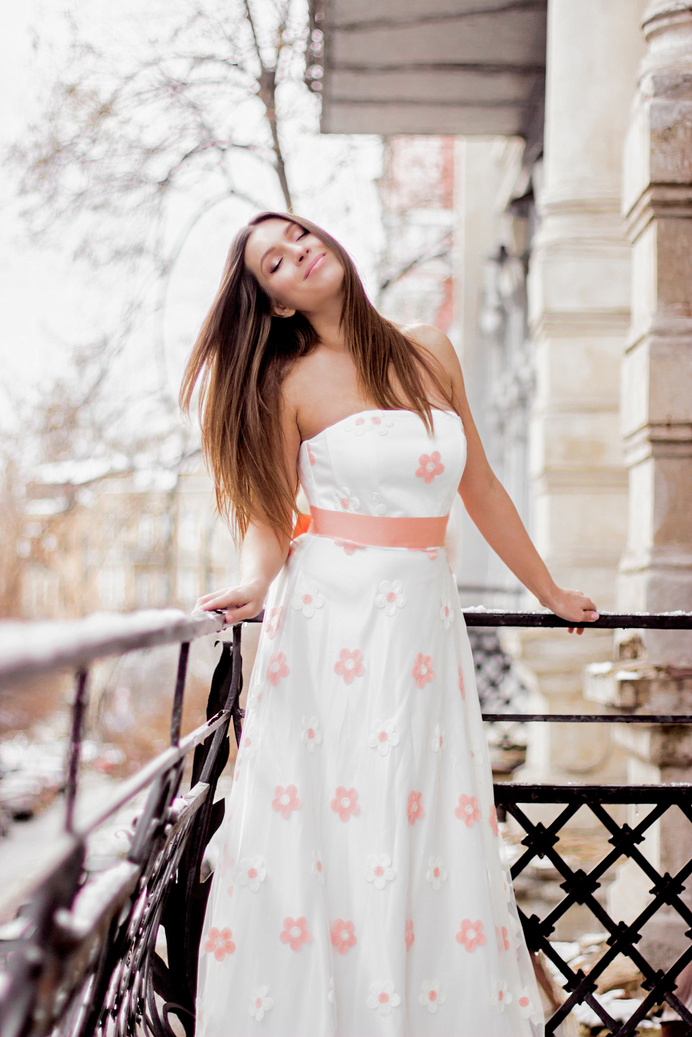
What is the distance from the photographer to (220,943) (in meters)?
1.81

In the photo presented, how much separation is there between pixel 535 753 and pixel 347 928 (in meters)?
4.20

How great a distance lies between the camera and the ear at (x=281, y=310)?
2330 mm

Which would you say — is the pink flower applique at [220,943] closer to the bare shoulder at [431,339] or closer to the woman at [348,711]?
the woman at [348,711]

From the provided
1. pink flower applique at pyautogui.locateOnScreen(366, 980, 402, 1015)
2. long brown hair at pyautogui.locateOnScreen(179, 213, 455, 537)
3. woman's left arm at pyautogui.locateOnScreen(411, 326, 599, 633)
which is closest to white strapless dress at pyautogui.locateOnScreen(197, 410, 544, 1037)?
pink flower applique at pyautogui.locateOnScreen(366, 980, 402, 1015)

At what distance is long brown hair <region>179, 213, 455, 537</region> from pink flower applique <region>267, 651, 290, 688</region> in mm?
305

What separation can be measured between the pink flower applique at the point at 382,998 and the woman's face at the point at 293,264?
4.91 ft

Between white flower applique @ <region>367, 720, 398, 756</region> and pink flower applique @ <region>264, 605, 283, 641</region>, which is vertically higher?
pink flower applique @ <region>264, 605, 283, 641</region>

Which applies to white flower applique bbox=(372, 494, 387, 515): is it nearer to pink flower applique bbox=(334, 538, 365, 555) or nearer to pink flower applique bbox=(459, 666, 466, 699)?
pink flower applique bbox=(334, 538, 365, 555)

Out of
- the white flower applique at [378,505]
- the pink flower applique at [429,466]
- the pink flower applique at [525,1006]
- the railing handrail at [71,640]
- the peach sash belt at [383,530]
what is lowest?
the pink flower applique at [525,1006]

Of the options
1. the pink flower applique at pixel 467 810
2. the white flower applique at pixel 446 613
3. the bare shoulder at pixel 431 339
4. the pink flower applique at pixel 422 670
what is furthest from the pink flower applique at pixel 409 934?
the bare shoulder at pixel 431 339

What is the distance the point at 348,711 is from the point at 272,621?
0.89 ft

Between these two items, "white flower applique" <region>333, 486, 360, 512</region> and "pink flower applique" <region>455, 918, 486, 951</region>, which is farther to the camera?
"white flower applique" <region>333, 486, 360, 512</region>

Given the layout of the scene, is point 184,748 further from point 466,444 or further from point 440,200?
point 440,200

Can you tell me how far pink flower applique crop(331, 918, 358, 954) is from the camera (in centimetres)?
182
